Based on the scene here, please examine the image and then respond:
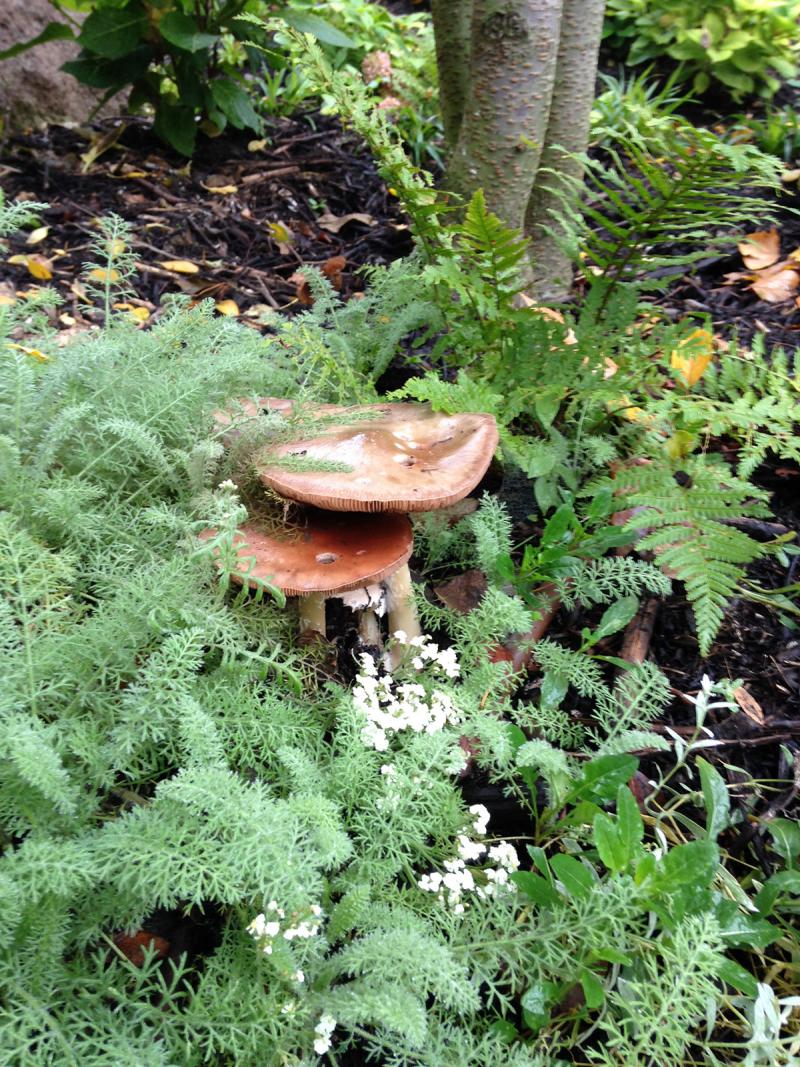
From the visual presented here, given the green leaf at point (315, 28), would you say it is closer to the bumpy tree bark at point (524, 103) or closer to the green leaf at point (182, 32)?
the green leaf at point (182, 32)

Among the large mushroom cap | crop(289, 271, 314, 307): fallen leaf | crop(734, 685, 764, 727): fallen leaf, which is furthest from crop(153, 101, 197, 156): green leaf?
crop(734, 685, 764, 727): fallen leaf

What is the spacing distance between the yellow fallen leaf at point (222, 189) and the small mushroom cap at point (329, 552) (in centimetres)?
361

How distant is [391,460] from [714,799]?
3.56ft

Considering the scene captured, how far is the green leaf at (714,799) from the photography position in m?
1.89

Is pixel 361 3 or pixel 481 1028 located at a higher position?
pixel 361 3

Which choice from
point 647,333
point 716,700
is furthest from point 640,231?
point 716,700

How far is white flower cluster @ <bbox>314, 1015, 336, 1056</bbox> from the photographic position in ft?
4.68

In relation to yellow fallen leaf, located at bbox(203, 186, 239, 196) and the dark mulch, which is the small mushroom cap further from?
yellow fallen leaf, located at bbox(203, 186, 239, 196)

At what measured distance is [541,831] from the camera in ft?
6.28

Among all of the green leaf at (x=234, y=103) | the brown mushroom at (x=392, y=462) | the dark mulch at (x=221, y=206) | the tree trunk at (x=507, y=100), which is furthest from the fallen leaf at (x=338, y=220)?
the brown mushroom at (x=392, y=462)

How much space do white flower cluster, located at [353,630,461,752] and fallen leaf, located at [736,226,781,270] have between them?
297 cm

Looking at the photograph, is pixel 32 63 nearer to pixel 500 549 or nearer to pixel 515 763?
pixel 500 549

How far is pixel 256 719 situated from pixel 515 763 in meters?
0.61

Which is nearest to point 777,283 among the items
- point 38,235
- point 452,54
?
point 452,54
